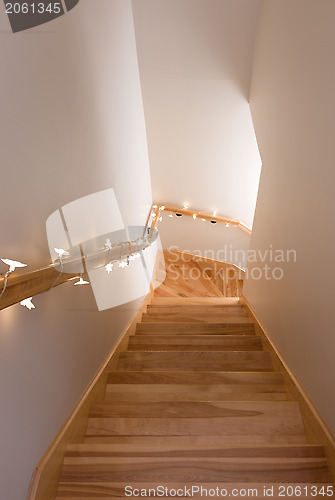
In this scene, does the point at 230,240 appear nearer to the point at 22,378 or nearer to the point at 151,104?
the point at 151,104

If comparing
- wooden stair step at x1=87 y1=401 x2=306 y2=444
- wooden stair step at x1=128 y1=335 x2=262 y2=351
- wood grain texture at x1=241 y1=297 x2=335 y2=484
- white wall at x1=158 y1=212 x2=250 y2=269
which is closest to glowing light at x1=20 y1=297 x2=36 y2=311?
wooden stair step at x1=87 y1=401 x2=306 y2=444

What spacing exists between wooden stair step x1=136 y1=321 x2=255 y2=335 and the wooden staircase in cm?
76

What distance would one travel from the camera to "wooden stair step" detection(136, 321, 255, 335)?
149 inches

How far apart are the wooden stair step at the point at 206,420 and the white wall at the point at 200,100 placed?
4.08 m

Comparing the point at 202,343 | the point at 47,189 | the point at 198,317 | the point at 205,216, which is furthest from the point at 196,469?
the point at 205,216

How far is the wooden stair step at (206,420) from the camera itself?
6.90 feet

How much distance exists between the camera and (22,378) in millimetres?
1481

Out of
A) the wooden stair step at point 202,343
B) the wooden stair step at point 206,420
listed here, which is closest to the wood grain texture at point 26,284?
the wooden stair step at point 206,420

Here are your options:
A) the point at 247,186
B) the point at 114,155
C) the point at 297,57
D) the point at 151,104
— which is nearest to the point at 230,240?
the point at 247,186

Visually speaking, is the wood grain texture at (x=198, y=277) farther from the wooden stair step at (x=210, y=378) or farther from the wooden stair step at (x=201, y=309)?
the wooden stair step at (x=210, y=378)

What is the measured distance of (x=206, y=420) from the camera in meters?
2.15

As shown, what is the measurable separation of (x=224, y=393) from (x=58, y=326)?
1.28 metres

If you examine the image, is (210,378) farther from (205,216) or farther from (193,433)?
(205,216)

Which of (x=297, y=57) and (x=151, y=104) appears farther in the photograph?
(x=151, y=104)
